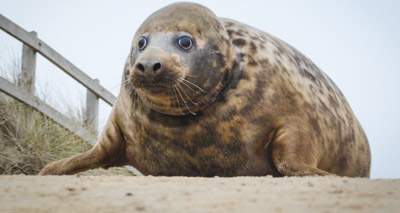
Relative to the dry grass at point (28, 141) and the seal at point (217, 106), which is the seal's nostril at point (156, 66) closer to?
the seal at point (217, 106)

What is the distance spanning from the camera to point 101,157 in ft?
12.5

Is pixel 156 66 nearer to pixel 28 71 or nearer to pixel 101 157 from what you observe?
pixel 101 157

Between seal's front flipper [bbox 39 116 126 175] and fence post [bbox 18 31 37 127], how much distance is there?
111 inches

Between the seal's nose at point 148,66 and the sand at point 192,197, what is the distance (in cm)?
93

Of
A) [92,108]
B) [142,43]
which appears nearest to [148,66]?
[142,43]

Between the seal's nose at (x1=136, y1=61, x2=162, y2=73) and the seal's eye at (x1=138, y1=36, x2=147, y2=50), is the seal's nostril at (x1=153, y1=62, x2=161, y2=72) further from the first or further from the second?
the seal's eye at (x1=138, y1=36, x2=147, y2=50)

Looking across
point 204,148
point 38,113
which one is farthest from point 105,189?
point 38,113

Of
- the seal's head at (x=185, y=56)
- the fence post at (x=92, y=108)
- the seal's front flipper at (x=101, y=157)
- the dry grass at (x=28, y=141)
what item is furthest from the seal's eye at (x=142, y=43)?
the fence post at (x=92, y=108)

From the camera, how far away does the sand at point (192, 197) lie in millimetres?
1396

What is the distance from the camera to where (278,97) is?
3256 millimetres

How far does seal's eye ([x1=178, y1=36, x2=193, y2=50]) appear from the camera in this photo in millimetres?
3070

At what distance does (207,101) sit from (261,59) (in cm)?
52

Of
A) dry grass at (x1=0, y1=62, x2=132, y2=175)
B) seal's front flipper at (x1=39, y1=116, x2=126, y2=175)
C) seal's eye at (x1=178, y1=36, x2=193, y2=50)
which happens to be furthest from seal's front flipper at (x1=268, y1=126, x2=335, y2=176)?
dry grass at (x1=0, y1=62, x2=132, y2=175)

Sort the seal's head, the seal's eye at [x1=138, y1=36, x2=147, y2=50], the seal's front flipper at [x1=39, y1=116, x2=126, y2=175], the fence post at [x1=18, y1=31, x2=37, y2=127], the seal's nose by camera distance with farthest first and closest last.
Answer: the fence post at [x1=18, y1=31, x2=37, y2=127]
the seal's front flipper at [x1=39, y1=116, x2=126, y2=175]
the seal's eye at [x1=138, y1=36, x2=147, y2=50]
the seal's head
the seal's nose
